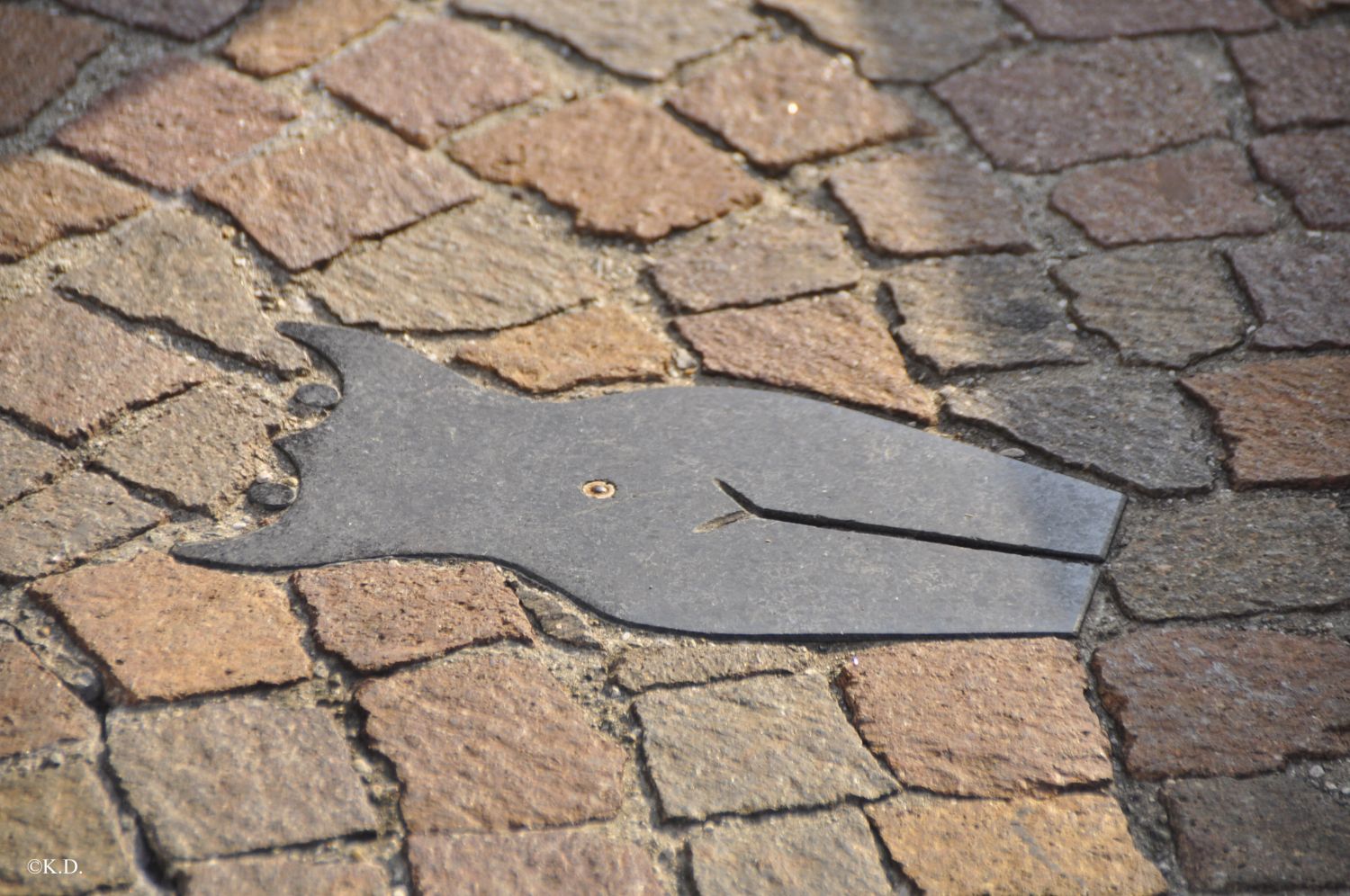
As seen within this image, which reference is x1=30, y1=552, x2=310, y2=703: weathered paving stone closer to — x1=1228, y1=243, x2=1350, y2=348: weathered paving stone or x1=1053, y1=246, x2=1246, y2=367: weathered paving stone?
x1=1053, y1=246, x2=1246, y2=367: weathered paving stone

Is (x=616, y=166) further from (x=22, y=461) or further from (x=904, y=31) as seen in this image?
(x=22, y=461)

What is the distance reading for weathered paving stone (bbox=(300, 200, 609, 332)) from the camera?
2.57m

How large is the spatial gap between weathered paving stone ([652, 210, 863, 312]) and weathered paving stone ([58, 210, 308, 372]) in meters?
0.79

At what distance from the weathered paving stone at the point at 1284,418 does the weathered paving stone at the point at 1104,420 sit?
2.4 inches

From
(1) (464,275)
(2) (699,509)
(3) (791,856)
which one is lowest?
(3) (791,856)

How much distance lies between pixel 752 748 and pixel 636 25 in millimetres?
2152

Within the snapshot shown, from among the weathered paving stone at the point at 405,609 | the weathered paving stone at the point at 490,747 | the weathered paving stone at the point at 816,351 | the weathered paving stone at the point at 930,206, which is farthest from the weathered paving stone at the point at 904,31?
the weathered paving stone at the point at 490,747

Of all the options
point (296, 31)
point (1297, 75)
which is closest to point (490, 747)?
point (296, 31)

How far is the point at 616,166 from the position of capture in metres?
2.94

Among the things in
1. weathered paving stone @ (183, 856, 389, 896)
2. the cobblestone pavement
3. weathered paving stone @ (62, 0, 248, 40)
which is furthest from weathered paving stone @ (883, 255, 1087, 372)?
weathered paving stone @ (62, 0, 248, 40)

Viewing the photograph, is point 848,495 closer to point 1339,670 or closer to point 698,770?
point 698,770

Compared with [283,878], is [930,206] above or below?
Result: above

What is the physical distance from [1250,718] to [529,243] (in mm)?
1665

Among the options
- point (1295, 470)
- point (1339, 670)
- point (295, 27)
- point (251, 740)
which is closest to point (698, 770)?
point (251, 740)
